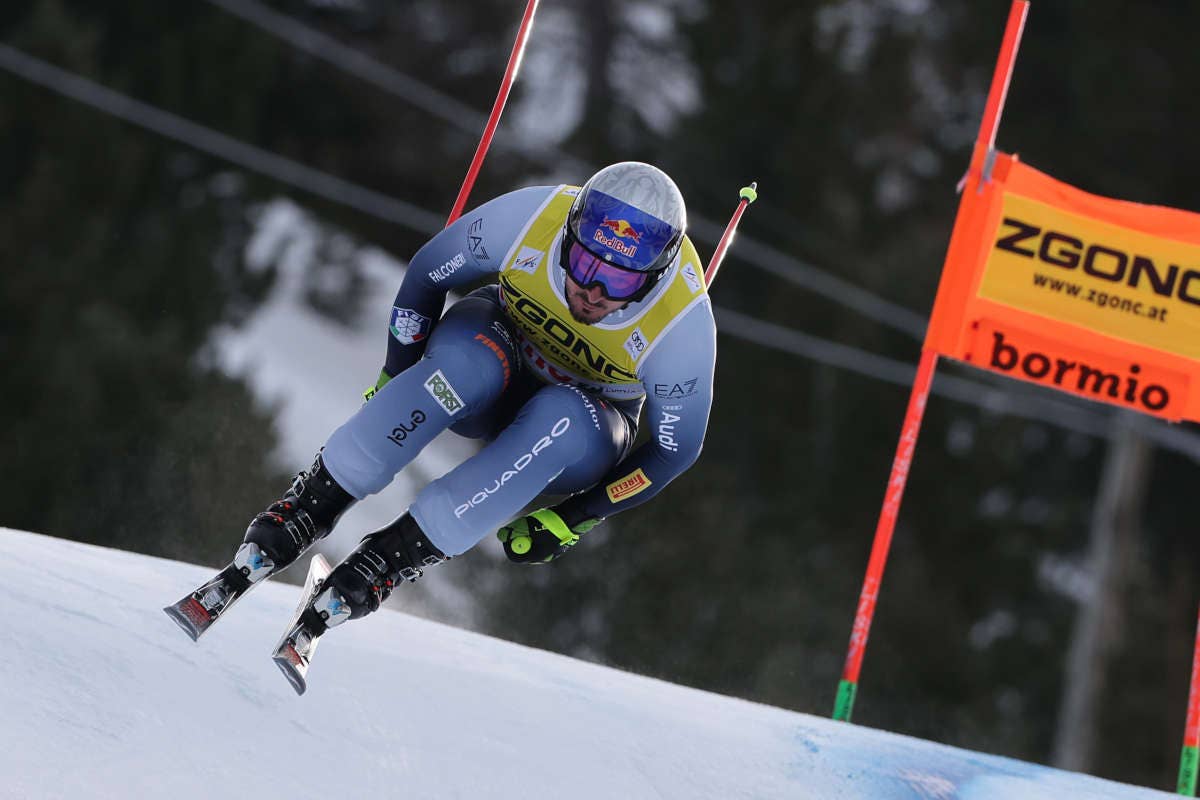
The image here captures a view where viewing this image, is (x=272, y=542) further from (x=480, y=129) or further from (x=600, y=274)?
(x=480, y=129)

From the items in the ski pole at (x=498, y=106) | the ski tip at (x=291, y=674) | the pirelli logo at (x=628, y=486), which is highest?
the ski pole at (x=498, y=106)

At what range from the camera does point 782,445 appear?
2170 cm

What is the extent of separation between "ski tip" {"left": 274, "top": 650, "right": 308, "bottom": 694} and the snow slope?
62 mm

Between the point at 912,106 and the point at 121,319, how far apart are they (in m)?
15.6

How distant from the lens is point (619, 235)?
4812 millimetres

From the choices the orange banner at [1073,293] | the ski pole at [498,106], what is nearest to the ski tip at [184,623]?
the ski pole at [498,106]

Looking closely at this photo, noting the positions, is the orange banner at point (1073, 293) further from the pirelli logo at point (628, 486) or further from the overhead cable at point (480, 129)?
the overhead cable at point (480, 129)

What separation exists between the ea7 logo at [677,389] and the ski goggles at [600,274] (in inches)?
12.5

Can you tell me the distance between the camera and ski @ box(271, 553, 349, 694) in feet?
14.5

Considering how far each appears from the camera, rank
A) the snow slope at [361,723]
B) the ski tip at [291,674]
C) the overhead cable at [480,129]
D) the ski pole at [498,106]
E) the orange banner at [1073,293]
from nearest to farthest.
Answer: the snow slope at [361,723], the ski tip at [291,674], the ski pole at [498,106], the orange banner at [1073,293], the overhead cable at [480,129]

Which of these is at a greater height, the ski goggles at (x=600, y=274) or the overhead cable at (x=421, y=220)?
the overhead cable at (x=421, y=220)

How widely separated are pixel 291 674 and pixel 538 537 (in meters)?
1.00

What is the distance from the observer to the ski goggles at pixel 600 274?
15.9ft

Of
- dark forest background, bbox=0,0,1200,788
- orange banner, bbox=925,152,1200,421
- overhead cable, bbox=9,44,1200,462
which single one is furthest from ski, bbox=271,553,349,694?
overhead cable, bbox=9,44,1200,462
